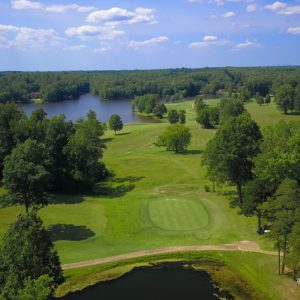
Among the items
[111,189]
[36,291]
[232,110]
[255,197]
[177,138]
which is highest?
[232,110]

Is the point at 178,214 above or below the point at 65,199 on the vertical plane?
above

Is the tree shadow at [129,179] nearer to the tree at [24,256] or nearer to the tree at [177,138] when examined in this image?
the tree at [177,138]

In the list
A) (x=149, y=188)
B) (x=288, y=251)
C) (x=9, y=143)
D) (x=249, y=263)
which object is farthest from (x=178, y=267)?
(x=9, y=143)

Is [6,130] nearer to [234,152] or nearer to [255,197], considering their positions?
[234,152]

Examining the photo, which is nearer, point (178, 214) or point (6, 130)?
point (178, 214)

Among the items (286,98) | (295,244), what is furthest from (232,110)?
(295,244)

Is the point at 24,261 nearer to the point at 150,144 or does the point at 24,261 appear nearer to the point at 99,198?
the point at 99,198

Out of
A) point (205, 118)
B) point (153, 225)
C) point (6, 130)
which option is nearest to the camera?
point (153, 225)

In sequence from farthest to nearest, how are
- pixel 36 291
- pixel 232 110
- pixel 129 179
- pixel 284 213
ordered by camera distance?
pixel 232 110 → pixel 129 179 → pixel 284 213 → pixel 36 291
